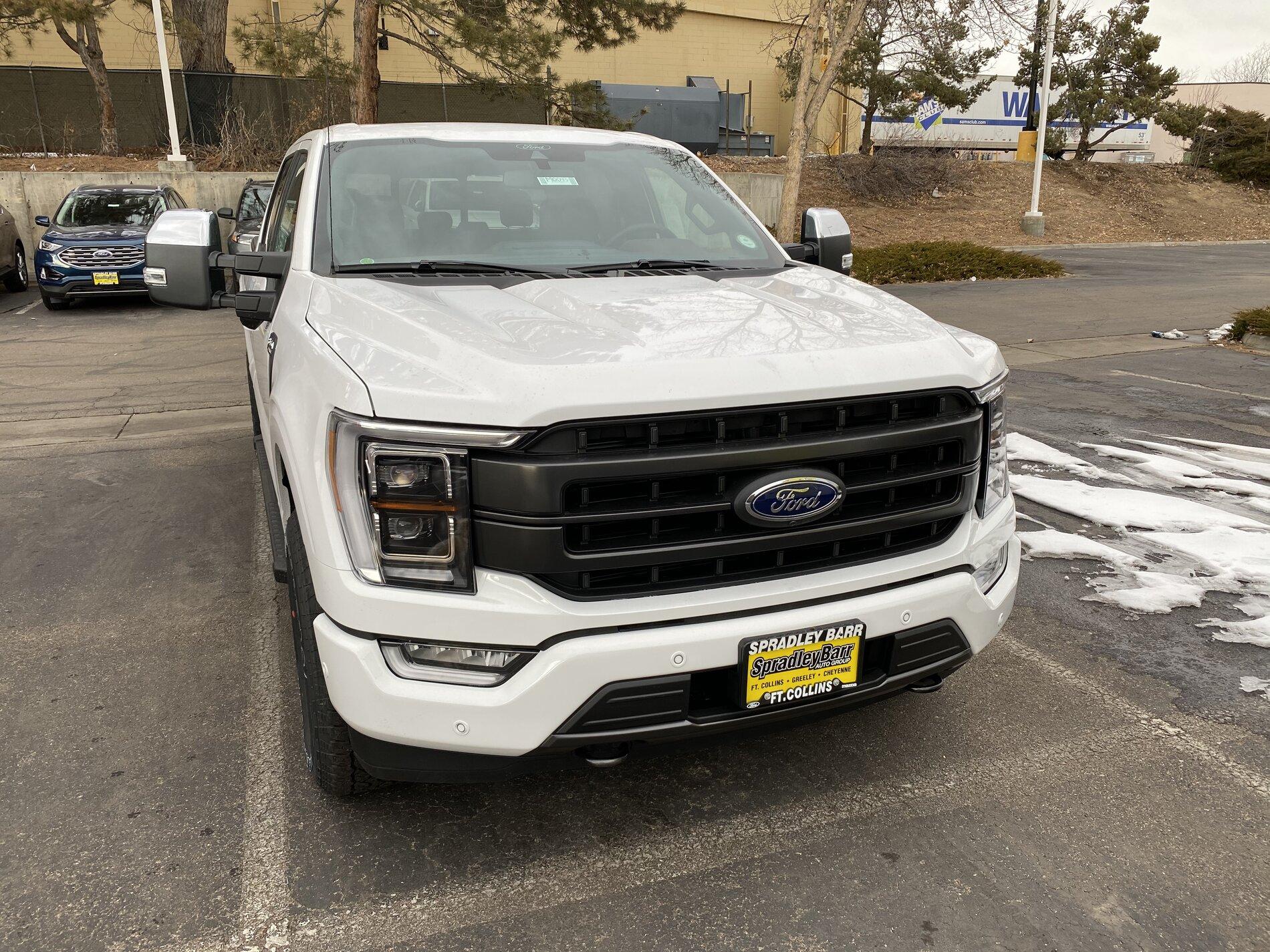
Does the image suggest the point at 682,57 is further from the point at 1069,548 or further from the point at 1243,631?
the point at 1243,631

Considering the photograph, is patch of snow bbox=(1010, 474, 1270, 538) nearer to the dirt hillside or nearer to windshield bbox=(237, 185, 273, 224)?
windshield bbox=(237, 185, 273, 224)

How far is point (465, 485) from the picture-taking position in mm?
2303

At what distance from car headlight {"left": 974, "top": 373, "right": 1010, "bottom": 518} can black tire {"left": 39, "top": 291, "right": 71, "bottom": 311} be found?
1438 centimetres

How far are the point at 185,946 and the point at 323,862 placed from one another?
39 cm

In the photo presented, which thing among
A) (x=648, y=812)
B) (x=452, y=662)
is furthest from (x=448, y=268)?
(x=648, y=812)

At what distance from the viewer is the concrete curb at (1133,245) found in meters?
24.5

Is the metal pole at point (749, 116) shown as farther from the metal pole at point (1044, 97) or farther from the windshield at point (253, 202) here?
the windshield at point (253, 202)

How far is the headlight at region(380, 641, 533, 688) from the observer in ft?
7.72

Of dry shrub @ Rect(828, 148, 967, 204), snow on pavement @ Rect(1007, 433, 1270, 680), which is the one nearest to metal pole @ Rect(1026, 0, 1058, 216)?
dry shrub @ Rect(828, 148, 967, 204)

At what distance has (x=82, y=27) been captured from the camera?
71.3ft

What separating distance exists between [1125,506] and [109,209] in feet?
47.5

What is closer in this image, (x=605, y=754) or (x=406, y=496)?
(x=406, y=496)

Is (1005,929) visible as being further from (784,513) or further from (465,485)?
(465,485)

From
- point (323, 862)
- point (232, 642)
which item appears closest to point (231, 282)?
point (232, 642)
